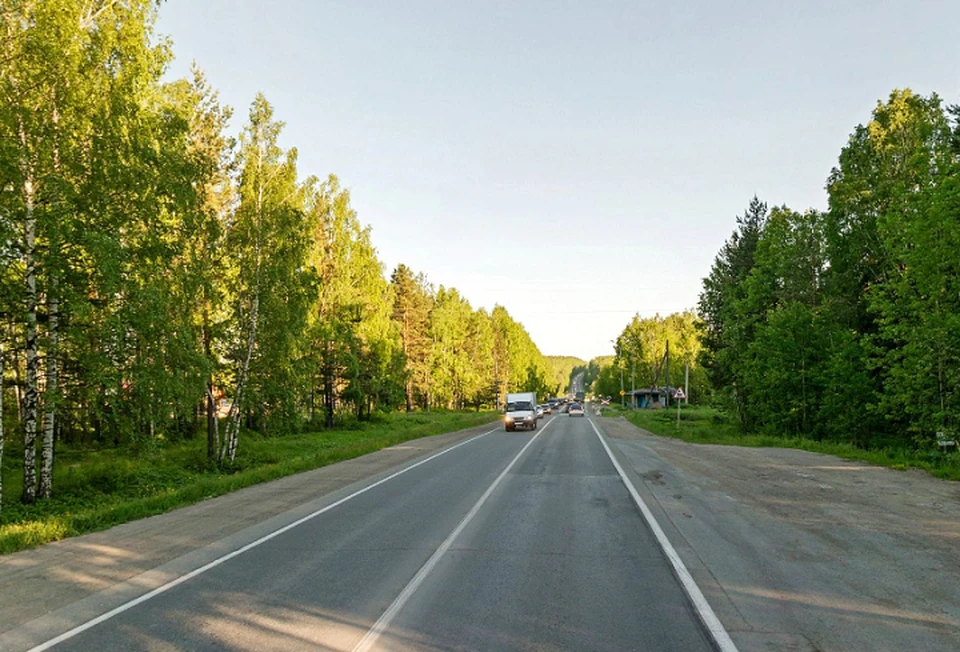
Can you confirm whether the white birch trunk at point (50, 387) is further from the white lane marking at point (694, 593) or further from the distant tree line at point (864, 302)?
the distant tree line at point (864, 302)

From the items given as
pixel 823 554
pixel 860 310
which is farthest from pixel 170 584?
pixel 860 310

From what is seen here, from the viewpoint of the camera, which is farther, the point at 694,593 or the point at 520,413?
the point at 520,413

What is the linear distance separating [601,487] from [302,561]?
794 centimetres

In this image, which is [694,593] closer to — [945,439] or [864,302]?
[945,439]

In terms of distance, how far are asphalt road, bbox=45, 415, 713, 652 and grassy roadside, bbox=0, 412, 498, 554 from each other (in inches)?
159

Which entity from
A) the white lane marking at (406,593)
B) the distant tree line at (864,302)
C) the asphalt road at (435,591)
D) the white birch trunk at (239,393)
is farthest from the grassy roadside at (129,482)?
the distant tree line at (864,302)

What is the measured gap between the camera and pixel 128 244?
14.9m

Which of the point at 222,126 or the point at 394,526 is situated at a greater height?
the point at 222,126

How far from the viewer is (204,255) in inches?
790

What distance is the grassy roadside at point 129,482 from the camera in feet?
32.2

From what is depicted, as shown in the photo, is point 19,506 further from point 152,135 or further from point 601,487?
point 601,487

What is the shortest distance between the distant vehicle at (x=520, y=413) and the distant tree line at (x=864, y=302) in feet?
45.8

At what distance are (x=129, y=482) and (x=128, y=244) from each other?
6700 millimetres

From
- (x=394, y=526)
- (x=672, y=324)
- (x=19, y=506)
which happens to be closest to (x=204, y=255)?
(x=19, y=506)
